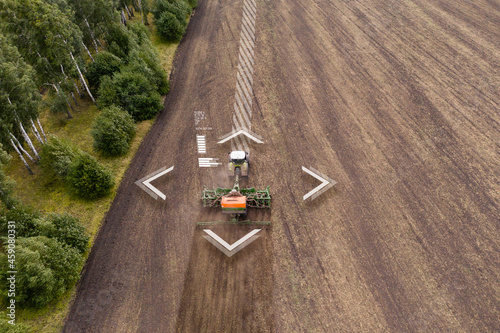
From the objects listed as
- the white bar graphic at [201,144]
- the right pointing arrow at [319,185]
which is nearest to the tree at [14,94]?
the white bar graphic at [201,144]

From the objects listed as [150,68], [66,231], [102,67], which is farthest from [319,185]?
[102,67]

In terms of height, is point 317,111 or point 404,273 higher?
point 317,111

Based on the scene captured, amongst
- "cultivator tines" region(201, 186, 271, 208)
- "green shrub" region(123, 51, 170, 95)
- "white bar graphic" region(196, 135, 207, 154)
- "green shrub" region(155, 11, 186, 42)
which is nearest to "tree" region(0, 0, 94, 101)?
"green shrub" region(123, 51, 170, 95)

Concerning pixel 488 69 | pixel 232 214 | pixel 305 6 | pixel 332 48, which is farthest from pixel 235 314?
pixel 305 6

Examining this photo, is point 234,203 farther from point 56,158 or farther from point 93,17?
point 93,17

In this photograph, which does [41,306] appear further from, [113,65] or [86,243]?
[113,65]

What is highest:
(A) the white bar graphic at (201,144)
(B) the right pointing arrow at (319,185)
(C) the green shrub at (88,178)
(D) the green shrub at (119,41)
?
(D) the green shrub at (119,41)

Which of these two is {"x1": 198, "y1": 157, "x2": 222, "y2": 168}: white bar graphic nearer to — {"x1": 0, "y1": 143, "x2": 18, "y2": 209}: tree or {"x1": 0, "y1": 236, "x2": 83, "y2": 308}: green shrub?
{"x1": 0, "y1": 236, "x2": 83, "y2": 308}: green shrub

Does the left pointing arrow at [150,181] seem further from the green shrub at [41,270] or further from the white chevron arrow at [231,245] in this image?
the green shrub at [41,270]
